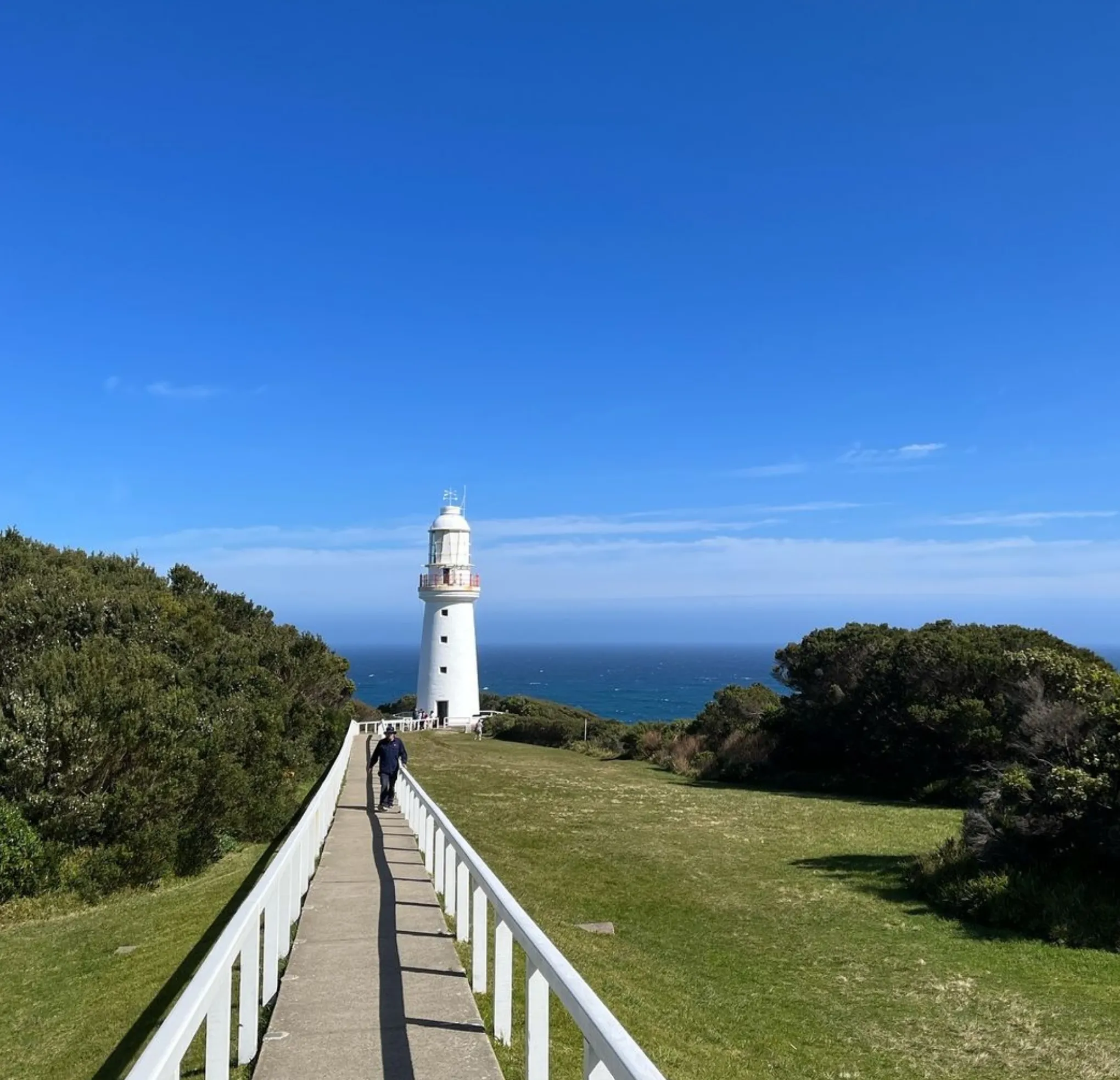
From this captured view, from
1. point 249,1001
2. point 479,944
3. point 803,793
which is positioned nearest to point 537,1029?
point 249,1001

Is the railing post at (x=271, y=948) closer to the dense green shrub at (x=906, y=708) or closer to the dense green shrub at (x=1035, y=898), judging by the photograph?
the dense green shrub at (x=1035, y=898)

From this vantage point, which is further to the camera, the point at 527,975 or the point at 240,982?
the point at 240,982

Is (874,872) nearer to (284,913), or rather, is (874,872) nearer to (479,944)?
(479,944)

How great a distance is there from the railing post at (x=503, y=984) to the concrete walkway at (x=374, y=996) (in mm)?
139

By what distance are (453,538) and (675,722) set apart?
1665cm

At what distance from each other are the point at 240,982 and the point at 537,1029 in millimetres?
2567

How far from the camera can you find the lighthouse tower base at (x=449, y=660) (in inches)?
1956

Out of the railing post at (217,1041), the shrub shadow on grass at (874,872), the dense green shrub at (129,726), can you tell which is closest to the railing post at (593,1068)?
the railing post at (217,1041)

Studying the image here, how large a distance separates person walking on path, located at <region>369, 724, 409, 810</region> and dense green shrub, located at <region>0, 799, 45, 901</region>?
6.01m

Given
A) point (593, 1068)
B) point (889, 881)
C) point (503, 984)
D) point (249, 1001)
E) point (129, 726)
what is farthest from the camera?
point (129, 726)

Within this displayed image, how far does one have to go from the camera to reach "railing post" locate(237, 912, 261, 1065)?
5.55 m

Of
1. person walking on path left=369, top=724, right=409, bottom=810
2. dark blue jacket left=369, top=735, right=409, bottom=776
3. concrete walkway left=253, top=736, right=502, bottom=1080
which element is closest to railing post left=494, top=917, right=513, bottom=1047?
concrete walkway left=253, top=736, right=502, bottom=1080

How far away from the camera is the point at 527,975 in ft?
15.0

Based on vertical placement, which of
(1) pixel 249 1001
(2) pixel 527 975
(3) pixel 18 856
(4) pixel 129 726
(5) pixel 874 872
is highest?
(4) pixel 129 726
